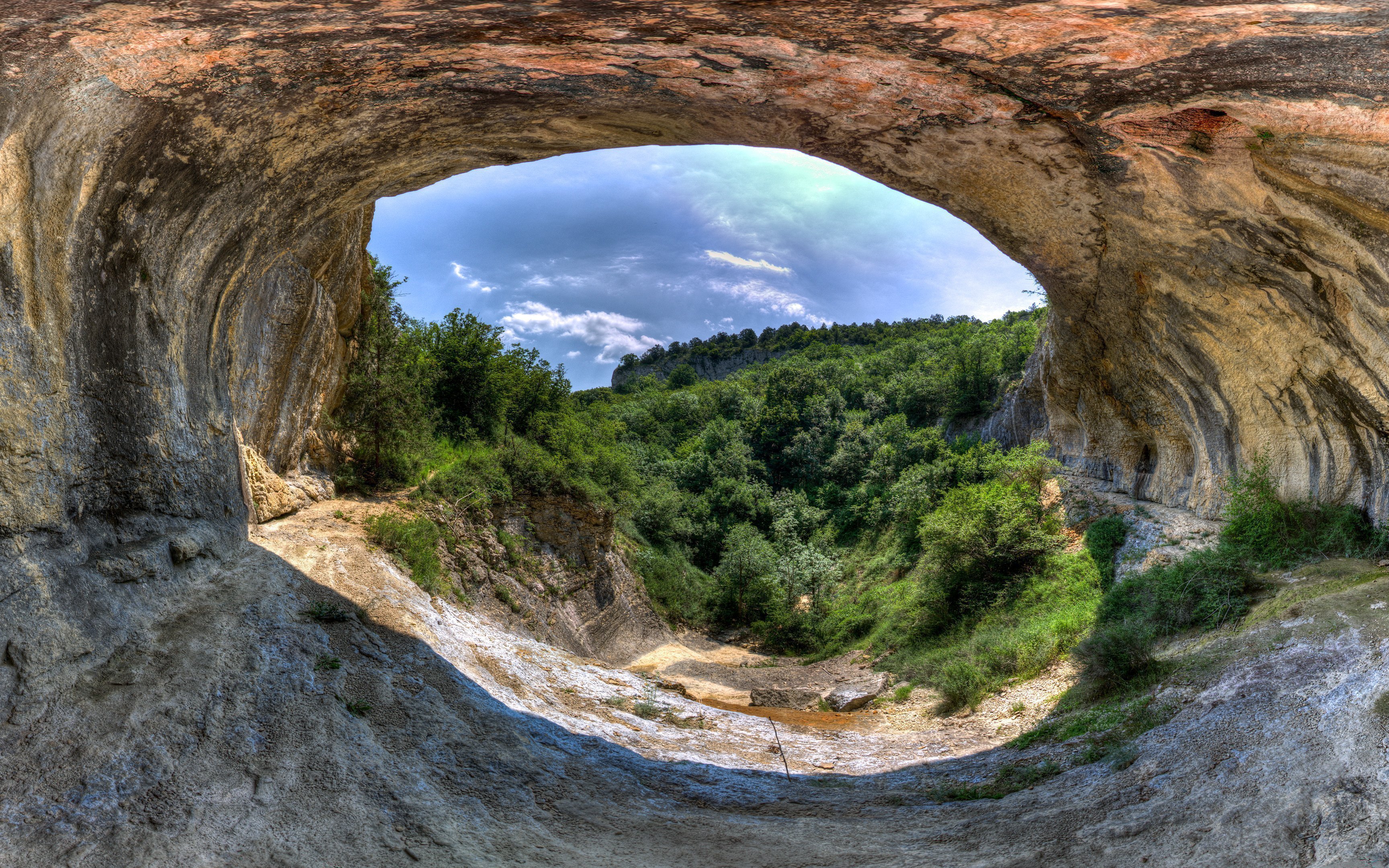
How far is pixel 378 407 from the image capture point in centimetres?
1455

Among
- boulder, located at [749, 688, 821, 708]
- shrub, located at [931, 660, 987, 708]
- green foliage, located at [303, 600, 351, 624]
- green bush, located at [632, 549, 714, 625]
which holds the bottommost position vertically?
green bush, located at [632, 549, 714, 625]

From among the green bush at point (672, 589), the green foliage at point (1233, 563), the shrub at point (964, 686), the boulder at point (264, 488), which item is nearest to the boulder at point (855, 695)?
the shrub at point (964, 686)

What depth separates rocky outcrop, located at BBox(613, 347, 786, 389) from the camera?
270ft

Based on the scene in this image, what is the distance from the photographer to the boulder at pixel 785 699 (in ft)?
51.1

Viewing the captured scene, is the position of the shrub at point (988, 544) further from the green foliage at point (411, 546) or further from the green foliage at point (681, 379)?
the green foliage at point (681, 379)

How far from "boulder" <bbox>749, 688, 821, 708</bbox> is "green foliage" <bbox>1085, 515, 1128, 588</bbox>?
23.6 feet

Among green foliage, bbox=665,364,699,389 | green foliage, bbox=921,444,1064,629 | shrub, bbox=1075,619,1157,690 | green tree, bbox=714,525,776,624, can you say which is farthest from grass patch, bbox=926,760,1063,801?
green foliage, bbox=665,364,699,389

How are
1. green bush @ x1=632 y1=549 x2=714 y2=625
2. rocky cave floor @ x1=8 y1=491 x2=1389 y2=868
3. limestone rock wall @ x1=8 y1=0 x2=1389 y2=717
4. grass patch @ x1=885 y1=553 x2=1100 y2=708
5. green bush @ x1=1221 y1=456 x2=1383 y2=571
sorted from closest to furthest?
rocky cave floor @ x1=8 y1=491 x2=1389 y2=868 → limestone rock wall @ x1=8 y1=0 x2=1389 y2=717 → green bush @ x1=1221 y1=456 x2=1383 y2=571 → grass patch @ x1=885 y1=553 x2=1100 y2=708 → green bush @ x1=632 y1=549 x2=714 y2=625

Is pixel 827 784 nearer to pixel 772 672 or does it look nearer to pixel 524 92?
pixel 524 92

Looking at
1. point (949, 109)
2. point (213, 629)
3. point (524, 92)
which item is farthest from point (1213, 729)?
point (213, 629)

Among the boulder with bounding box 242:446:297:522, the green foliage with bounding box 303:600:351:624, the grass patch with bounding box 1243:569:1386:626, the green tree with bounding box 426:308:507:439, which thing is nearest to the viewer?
the grass patch with bounding box 1243:569:1386:626

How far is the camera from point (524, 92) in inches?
263

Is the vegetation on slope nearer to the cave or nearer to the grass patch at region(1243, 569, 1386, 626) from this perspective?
the grass patch at region(1243, 569, 1386, 626)

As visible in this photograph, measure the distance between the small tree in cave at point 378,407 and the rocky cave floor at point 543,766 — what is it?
512 centimetres
